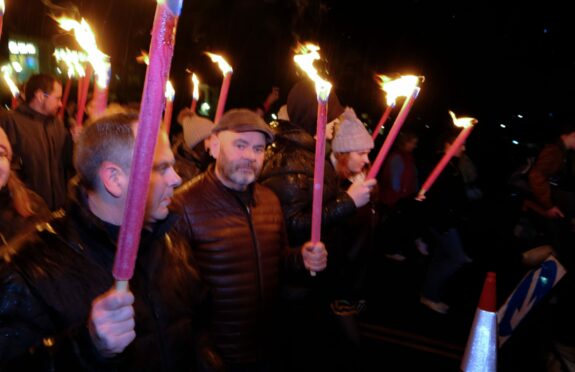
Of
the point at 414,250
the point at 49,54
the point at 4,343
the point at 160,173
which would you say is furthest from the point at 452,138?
the point at 49,54

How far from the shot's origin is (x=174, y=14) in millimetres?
972

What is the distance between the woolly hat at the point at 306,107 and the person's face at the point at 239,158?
1.11 m

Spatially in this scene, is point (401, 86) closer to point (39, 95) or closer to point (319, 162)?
point (319, 162)

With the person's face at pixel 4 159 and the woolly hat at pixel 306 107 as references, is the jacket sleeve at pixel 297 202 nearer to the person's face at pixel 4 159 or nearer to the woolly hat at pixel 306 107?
the woolly hat at pixel 306 107

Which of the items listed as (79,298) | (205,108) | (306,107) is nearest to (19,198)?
(79,298)

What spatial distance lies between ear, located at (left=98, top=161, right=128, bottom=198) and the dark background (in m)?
7.21

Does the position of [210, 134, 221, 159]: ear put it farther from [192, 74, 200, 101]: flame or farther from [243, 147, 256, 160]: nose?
[192, 74, 200, 101]: flame

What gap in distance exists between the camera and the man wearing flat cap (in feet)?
9.12

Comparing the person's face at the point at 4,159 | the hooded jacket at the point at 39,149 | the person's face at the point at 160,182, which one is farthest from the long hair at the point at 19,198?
the hooded jacket at the point at 39,149

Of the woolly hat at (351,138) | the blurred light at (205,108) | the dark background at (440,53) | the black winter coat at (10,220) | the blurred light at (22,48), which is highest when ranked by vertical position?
the dark background at (440,53)

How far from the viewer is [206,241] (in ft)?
9.19

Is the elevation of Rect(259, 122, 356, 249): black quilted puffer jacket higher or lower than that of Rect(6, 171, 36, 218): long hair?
higher

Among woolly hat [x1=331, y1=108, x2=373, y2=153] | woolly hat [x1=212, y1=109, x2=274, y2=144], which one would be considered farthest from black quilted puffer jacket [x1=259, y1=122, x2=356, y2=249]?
woolly hat [x1=212, y1=109, x2=274, y2=144]

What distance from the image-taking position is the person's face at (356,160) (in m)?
4.03
